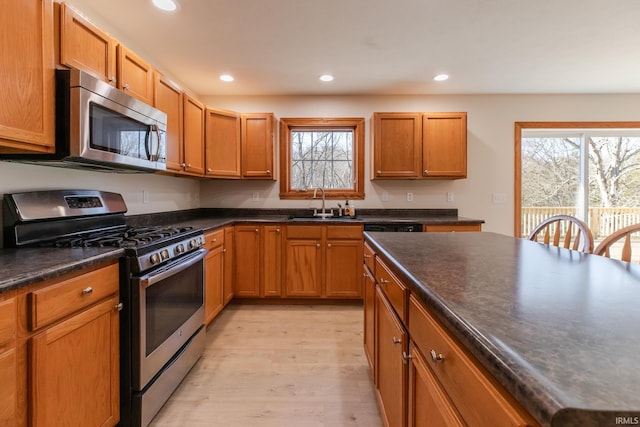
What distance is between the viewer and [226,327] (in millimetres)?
2748

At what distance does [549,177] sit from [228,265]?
403 centimetres

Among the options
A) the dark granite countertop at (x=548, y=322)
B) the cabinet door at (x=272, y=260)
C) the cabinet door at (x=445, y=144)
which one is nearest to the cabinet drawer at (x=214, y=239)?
the cabinet door at (x=272, y=260)

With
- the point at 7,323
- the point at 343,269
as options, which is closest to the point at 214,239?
the point at 343,269

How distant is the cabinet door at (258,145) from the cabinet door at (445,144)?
1730mm

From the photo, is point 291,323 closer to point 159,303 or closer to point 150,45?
point 159,303

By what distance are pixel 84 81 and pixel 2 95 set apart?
346 millimetres

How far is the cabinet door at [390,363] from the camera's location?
107cm

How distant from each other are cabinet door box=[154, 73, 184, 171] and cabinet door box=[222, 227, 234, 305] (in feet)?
2.54

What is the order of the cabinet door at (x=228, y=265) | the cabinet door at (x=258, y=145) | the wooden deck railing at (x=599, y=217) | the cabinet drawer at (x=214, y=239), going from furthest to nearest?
the wooden deck railing at (x=599, y=217), the cabinet door at (x=258, y=145), the cabinet door at (x=228, y=265), the cabinet drawer at (x=214, y=239)

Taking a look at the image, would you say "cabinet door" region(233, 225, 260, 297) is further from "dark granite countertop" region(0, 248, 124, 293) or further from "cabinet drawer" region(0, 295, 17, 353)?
"cabinet drawer" region(0, 295, 17, 353)

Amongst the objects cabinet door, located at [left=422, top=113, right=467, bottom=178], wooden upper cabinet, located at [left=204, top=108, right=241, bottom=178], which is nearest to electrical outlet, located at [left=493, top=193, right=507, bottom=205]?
cabinet door, located at [left=422, top=113, right=467, bottom=178]

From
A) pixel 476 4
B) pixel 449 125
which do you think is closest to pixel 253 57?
pixel 476 4

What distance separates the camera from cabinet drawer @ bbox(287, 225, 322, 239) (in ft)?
10.5

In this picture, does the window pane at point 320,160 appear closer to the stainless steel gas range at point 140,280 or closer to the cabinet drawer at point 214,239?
the cabinet drawer at point 214,239
